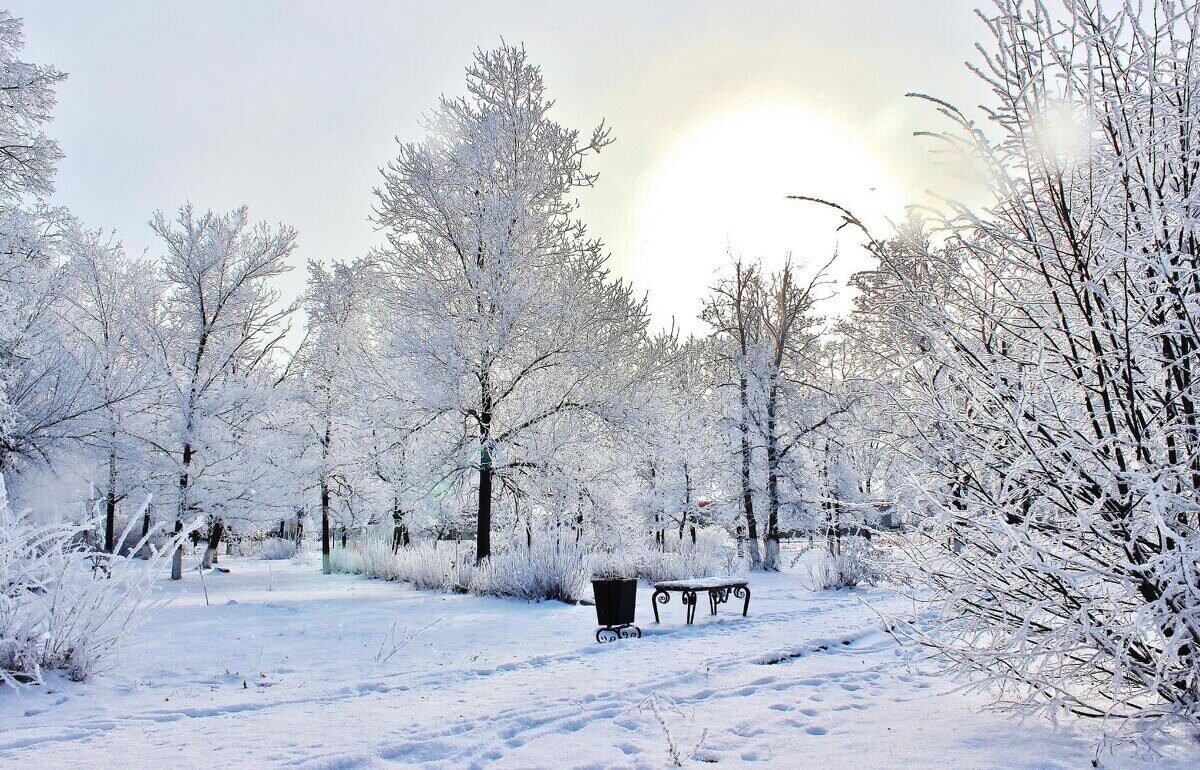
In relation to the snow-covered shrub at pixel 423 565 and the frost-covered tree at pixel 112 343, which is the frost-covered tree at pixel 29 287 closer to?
the frost-covered tree at pixel 112 343

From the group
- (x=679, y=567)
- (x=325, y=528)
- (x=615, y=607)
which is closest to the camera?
(x=615, y=607)

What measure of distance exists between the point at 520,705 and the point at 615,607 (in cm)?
292

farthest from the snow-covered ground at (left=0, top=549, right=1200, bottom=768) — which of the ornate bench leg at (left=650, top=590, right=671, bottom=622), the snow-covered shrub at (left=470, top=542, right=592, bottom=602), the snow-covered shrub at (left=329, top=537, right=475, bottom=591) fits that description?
the snow-covered shrub at (left=329, top=537, right=475, bottom=591)

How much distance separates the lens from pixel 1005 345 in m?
3.32

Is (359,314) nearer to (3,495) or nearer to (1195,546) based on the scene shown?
(3,495)

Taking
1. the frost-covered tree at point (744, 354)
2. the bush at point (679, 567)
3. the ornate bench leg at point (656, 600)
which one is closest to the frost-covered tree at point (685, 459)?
the frost-covered tree at point (744, 354)

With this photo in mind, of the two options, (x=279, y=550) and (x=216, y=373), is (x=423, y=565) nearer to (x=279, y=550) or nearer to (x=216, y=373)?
(x=216, y=373)

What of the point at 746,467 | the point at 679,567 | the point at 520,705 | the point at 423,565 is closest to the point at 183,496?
the point at 423,565

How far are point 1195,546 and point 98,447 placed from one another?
52.0ft

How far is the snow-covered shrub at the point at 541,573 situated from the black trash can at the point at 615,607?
8.92 ft

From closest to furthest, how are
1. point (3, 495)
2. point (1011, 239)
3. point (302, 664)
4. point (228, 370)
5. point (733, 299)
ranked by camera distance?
point (1011, 239) < point (3, 495) < point (302, 664) < point (228, 370) < point (733, 299)

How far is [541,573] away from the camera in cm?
954

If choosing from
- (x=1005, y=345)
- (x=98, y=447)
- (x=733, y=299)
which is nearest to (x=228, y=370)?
(x=98, y=447)

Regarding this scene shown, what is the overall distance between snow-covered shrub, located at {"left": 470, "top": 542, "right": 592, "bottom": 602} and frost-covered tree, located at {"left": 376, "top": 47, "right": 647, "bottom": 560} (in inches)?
59.9
